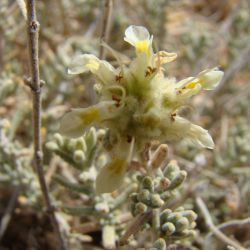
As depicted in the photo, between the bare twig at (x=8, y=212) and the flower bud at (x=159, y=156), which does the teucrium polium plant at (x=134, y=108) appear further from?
the bare twig at (x=8, y=212)

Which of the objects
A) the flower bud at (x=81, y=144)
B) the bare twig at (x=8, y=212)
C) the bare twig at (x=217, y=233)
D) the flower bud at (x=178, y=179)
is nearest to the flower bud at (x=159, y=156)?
the flower bud at (x=178, y=179)

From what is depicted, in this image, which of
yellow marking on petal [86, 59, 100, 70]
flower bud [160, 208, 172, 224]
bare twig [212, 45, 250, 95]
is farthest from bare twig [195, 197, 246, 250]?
bare twig [212, 45, 250, 95]

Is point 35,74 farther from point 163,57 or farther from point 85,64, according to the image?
point 163,57

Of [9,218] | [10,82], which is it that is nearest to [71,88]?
[10,82]

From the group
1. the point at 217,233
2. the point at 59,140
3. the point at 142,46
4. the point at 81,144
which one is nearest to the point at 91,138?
the point at 81,144

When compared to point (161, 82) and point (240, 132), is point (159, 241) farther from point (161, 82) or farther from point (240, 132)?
point (240, 132)

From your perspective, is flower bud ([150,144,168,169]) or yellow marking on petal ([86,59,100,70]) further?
flower bud ([150,144,168,169])

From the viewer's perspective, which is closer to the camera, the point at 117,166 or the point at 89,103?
the point at 117,166

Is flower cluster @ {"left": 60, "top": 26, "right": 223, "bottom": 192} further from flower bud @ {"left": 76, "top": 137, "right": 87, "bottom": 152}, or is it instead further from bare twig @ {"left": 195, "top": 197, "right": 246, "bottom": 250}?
bare twig @ {"left": 195, "top": 197, "right": 246, "bottom": 250}
